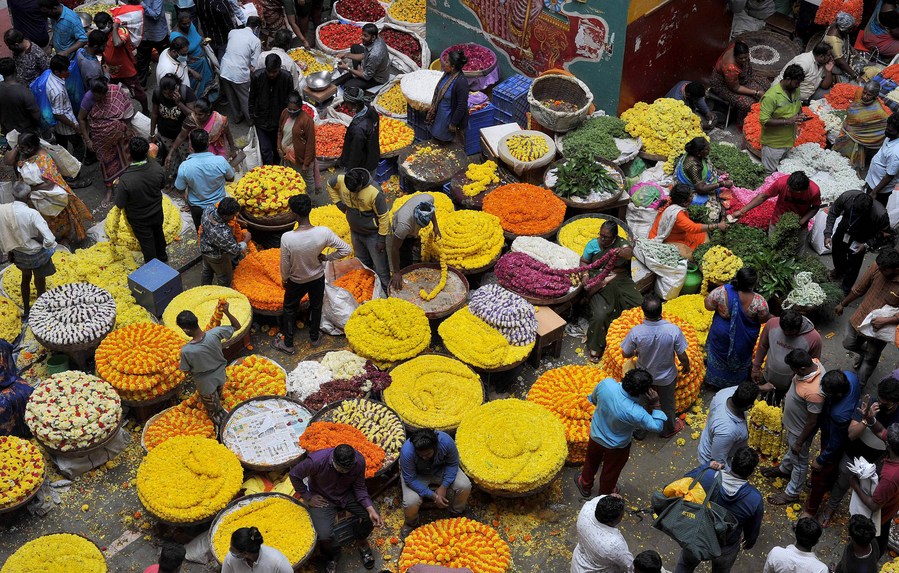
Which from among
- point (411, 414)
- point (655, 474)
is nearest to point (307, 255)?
point (411, 414)

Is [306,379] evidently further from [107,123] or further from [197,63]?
[197,63]

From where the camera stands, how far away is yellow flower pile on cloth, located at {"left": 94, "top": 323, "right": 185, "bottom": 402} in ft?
28.9

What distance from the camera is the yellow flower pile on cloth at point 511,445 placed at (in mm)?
8125

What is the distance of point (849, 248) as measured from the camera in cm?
1020

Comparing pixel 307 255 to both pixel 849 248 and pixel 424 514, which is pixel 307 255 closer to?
pixel 424 514

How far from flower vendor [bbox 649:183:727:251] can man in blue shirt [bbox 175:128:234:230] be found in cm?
467

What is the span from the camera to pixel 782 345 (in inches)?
332

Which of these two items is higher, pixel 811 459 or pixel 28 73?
pixel 28 73

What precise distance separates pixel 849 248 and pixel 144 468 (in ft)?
23.8

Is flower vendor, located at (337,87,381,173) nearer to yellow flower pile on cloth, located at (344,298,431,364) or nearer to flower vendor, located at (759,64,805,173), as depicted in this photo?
yellow flower pile on cloth, located at (344,298,431,364)

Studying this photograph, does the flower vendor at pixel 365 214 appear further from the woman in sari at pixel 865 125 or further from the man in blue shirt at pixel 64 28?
the woman in sari at pixel 865 125

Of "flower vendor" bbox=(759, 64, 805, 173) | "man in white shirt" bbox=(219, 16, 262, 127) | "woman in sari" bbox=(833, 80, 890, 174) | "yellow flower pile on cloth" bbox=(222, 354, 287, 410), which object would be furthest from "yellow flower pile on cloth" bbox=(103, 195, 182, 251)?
"woman in sari" bbox=(833, 80, 890, 174)

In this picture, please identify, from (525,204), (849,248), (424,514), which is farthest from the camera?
(525,204)

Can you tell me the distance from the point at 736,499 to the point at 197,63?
8991mm
